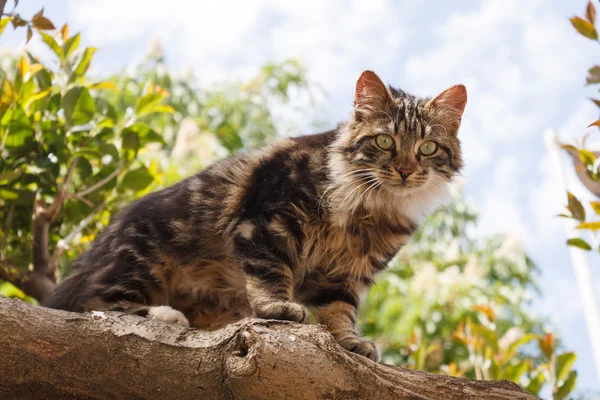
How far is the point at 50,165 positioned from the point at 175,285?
2.63ft

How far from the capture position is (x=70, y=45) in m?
2.93

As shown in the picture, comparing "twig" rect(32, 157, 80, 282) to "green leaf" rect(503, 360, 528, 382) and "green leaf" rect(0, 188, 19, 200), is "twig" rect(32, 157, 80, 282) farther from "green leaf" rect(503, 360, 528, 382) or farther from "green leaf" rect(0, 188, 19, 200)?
"green leaf" rect(503, 360, 528, 382)

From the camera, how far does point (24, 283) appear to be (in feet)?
9.42

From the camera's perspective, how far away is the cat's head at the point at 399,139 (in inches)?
98.2

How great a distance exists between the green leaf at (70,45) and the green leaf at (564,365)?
8.45ft

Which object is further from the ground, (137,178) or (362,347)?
(137,178)

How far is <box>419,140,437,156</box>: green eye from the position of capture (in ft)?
8.40

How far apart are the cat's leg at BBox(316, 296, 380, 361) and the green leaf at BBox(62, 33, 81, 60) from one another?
5.27ft

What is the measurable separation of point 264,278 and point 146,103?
4.03 feet

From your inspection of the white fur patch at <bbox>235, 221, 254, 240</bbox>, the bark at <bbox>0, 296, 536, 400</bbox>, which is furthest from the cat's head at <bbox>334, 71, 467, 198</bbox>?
the bark at <bbox>0, 296, 536, 400</bbox>

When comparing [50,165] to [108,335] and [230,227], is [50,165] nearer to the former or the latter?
[230,227]

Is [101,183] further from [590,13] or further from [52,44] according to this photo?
[590,13]

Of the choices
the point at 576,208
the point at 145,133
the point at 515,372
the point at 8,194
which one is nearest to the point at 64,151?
the point at 8,194

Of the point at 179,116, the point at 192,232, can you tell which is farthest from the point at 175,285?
the point at 179,116
